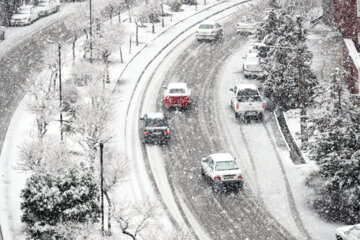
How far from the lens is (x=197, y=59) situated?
53.8m

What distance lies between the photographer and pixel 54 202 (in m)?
27.8

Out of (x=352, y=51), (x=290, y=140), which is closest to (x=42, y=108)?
(x=290, y=140)

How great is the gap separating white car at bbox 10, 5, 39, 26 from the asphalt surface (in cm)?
1475

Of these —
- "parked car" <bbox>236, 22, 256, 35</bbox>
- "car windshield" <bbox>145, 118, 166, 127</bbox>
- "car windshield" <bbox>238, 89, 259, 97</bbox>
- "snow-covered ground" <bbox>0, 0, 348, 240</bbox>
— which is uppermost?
"parked car" <bbox>236, 22, 256, 35</bbox>

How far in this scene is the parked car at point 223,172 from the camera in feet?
110

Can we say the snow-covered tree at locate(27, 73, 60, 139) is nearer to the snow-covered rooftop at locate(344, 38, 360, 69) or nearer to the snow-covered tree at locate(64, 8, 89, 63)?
the snow-covered tree at locate(64, 8, 89, 63)

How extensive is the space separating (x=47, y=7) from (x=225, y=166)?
35240 millimetres

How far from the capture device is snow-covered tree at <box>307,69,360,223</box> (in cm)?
3092

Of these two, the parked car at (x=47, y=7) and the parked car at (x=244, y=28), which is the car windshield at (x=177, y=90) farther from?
the parked car at (x=47, y=7)

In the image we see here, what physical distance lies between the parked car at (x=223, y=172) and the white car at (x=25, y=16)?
30808mm

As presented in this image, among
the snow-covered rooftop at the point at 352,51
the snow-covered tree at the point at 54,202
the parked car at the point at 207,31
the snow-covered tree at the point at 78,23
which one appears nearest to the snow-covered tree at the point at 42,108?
the snow-covered tree at the point at 54,202

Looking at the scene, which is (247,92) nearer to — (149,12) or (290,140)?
(290,140)

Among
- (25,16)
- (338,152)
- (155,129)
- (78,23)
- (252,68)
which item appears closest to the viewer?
(338,152)

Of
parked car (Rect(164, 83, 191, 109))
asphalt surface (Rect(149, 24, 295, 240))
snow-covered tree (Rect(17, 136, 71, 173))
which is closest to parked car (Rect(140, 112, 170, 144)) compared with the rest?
asphalt surface (Rect(149, 24, 295, 240))
